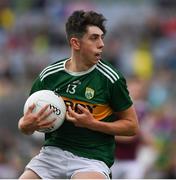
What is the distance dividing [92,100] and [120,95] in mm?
261

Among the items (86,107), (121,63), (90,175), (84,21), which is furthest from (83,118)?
(121,63)

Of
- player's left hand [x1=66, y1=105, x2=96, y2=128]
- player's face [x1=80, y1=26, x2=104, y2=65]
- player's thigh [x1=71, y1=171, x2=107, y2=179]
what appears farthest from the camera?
player's face [x1=80, y1=26, x2=104, y2=65]

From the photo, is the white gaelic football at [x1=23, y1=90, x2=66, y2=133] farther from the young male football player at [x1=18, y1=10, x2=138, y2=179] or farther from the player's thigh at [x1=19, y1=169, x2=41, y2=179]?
the player's thigh at [x1=19, y1=169, x2=41, y2=179]

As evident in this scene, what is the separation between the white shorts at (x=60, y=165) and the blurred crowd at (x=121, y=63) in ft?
16.0

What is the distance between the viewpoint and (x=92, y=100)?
9.79 m

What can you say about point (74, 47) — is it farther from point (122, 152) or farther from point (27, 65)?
point (27, 65)

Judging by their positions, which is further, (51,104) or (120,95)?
(120,95)

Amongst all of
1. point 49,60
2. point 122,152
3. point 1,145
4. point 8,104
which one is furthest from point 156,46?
point 122,152

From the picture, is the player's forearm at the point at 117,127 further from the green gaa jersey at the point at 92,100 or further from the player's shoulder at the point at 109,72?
the player's shoulder at the point at 109,72

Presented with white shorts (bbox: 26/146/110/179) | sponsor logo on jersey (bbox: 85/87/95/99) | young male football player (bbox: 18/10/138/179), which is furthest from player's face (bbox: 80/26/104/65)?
white shorts (bbox: 26/146/110/179)

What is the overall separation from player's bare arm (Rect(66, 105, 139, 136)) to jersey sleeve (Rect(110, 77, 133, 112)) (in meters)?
0.06

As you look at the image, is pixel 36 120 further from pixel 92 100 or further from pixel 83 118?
pixel 92 100

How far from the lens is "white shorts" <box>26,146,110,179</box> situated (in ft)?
32.0

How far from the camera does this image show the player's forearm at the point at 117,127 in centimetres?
960
